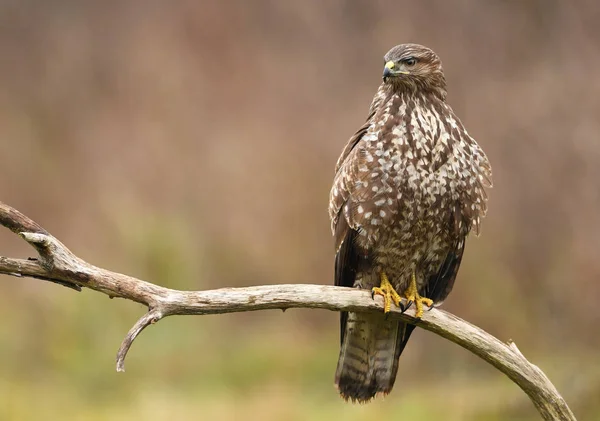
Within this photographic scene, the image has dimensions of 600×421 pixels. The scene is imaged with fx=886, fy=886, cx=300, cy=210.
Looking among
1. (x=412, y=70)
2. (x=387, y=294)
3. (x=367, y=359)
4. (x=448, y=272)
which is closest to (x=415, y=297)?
(x=387, y=294)

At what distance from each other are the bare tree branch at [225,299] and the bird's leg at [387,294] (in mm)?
35

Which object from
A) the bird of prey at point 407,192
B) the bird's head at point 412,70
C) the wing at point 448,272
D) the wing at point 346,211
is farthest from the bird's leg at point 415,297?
the bird's head at point 412,70

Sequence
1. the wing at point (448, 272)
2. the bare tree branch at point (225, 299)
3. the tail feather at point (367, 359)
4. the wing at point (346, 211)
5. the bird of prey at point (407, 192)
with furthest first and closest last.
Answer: the tail feather at point (367, 359), the wing at point (448, 272), the wing at point (346, 211), the bird of prey at point (407, 192), the bare tree branch at point (225, 299)

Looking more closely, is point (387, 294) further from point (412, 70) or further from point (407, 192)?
point (412, 70)

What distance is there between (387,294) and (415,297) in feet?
0.47

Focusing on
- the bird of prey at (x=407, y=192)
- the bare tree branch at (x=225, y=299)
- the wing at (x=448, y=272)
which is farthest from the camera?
the wing at (x=448, y=272)

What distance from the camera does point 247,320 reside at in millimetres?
7230

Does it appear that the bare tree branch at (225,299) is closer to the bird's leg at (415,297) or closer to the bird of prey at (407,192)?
the bird's leg at (415,297)

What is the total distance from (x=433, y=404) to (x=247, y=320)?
1.74m

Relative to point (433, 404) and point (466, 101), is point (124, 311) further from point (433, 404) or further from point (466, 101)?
point (466, 101)

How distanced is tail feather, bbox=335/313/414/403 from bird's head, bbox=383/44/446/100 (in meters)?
1.14

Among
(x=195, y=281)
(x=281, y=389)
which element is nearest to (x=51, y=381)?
(x=195, y=281)

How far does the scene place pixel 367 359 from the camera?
437cm

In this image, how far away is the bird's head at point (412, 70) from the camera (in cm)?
400
